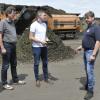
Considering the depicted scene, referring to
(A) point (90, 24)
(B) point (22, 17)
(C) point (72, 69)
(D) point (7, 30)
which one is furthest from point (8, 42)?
(B) point (22, 17)

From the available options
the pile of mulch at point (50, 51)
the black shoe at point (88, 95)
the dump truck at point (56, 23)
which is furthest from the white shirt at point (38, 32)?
the dump truck at point (56, 23)

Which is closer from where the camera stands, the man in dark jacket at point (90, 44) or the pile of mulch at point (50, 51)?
the man in dark jacket at point (90, 44)

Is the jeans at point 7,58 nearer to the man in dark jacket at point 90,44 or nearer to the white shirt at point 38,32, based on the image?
the white shirt at point 38,32

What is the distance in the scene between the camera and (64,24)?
2425 cm

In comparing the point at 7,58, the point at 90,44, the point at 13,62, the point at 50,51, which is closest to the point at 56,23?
the point at 50,51

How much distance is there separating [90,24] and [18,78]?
3.02 m

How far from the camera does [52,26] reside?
23656 millimetres

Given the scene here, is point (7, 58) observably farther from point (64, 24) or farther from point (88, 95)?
point (64, 24)

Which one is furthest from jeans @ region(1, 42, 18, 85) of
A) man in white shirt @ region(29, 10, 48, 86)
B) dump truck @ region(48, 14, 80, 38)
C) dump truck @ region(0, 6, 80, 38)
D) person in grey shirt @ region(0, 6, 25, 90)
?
dump truck @ region(48, 14, 80, 38)

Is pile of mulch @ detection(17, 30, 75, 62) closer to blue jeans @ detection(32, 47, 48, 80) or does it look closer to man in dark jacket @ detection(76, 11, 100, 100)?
blue jeans @ detection(32, 47, 48, 80)

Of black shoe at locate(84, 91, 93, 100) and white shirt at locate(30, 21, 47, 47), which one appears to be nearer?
black shoe at locate(84, 91, 93, 100)

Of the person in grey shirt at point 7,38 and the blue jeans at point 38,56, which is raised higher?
the person in grey shirt at point 7,38

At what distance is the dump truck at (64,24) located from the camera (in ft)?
78.0

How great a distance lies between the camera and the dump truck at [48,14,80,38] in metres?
23.8
